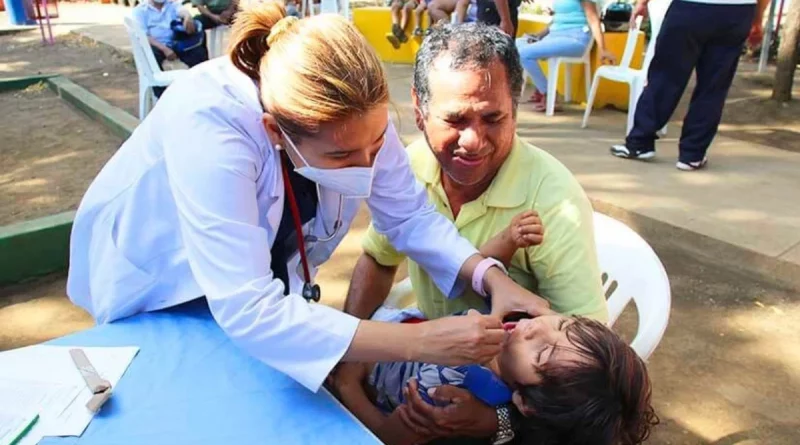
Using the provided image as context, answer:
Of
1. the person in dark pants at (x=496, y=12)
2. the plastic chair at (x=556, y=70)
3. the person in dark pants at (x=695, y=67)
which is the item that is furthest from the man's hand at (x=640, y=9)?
the person in dark pants at (x=496, y=12)

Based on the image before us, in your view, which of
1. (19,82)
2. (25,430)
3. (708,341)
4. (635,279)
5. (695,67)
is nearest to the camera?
(25,430)

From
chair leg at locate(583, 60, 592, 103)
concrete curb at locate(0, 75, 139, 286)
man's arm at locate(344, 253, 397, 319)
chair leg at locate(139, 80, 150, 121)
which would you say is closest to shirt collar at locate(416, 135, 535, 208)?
man's arm at locate(344, 253, 397, 319)

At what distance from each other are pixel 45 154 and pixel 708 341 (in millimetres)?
5311

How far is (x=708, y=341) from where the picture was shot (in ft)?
10.2

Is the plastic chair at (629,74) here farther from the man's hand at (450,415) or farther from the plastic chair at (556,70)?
the man's hand at (450,415)

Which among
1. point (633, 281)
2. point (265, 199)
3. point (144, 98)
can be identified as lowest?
point (144, 98)

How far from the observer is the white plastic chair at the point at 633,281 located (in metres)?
1.85

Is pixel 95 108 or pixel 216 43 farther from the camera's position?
pixel 216 43

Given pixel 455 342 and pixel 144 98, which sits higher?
pixel 455 342

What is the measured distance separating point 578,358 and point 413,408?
14.7 inches

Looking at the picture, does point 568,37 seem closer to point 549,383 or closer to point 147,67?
point 147,67

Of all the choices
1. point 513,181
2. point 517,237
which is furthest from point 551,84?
point 517,237

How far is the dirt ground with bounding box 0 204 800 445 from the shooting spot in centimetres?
260

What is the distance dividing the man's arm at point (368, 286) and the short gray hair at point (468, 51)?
1.72ft
